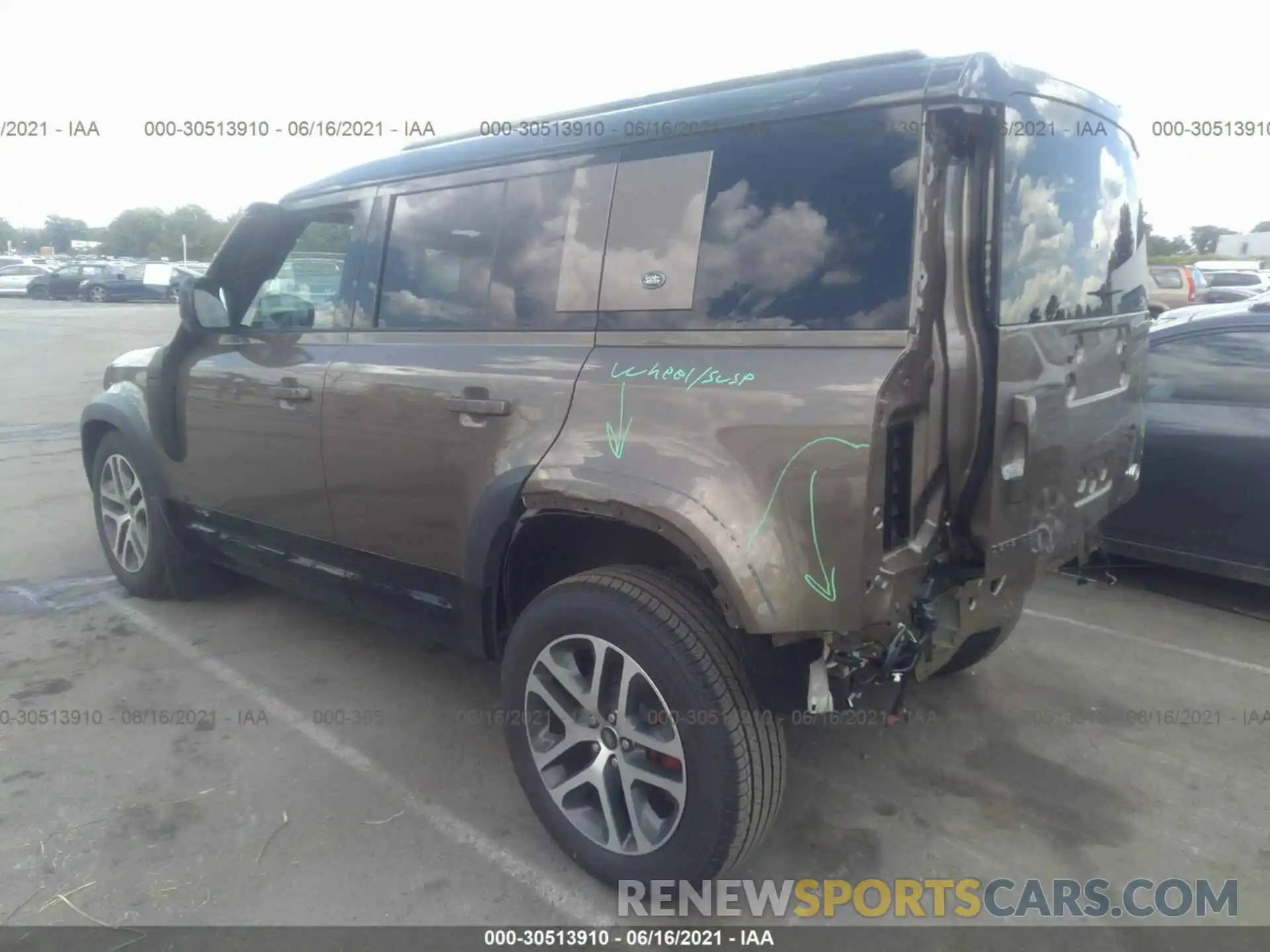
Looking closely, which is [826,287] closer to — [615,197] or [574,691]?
[615,197]

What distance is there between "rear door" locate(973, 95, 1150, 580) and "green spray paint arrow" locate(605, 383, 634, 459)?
0.98 meters

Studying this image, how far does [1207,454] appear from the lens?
4848 millimetres

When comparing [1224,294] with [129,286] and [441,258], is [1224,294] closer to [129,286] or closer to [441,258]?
[441,258]

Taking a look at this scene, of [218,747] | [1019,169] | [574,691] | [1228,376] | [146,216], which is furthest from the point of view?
[146,216]

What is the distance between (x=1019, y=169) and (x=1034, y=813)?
82.5 inches

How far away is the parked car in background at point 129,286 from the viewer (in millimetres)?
35594

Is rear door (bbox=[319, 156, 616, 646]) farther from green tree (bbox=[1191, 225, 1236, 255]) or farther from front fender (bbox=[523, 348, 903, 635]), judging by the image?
green tree (bbox=[1191, 225, 1236, 255])

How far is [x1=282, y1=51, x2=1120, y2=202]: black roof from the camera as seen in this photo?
7.72 ft

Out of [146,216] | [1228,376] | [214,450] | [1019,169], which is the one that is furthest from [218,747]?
[146,216]

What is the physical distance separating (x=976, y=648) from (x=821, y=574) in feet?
5.89

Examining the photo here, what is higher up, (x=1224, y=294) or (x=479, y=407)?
(x=1224, y=294)

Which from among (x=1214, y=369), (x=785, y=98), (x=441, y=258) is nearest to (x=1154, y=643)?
(x=1214, y=369)

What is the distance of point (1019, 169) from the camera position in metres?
2.49

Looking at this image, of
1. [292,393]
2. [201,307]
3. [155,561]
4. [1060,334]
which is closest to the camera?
[1060,334]
